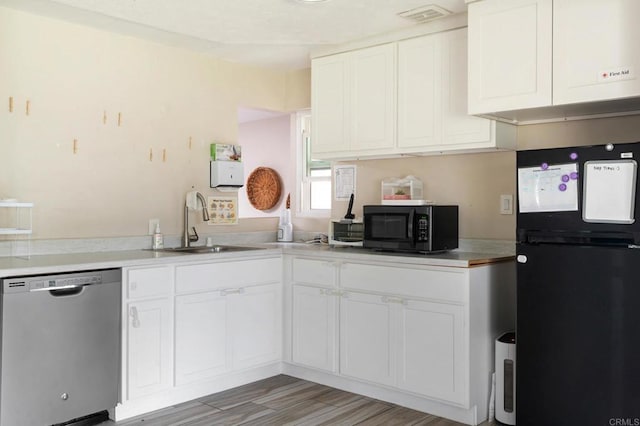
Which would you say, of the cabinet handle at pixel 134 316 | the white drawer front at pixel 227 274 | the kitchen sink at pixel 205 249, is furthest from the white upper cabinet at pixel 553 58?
the cabinet handle at pixel 134 316

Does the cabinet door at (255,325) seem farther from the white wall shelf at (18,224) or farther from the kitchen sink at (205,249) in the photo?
the white wall shelf at (18,224)

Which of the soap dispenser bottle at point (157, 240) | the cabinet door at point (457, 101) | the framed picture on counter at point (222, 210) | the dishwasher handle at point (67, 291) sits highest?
the cabinet door at point (457, 101)

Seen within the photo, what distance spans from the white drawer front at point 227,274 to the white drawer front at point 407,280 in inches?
20.9

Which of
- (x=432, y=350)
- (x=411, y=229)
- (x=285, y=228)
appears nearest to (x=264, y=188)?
(x=285, y=228)

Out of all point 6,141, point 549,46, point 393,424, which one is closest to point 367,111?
point 549,46

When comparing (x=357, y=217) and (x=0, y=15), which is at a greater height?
(x=0, y=15)

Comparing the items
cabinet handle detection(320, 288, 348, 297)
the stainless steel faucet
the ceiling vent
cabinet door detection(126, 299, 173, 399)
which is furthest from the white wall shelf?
the ceiling vent

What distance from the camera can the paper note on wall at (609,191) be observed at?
7.93 ft

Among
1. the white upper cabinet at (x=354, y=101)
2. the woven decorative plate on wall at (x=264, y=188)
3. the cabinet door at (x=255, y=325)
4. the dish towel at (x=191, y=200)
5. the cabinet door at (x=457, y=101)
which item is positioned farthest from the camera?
the woven decorative plate on wall at (x=264, y=188)

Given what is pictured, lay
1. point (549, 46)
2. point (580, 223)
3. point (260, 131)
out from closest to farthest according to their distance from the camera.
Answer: point (580, 223)
point (549, 46)
point (260, 131)

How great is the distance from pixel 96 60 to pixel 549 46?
264 centimetres

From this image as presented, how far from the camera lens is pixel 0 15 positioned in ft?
10.4

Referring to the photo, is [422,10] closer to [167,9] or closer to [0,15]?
[167,9]

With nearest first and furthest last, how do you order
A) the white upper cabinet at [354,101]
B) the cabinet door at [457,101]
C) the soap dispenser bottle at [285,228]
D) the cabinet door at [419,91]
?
the cabinet door at [457,101] → the cabinet door at [419,91] → the white upper cabinet at [354,101] → the soap dispenser bottle at [285,228]
